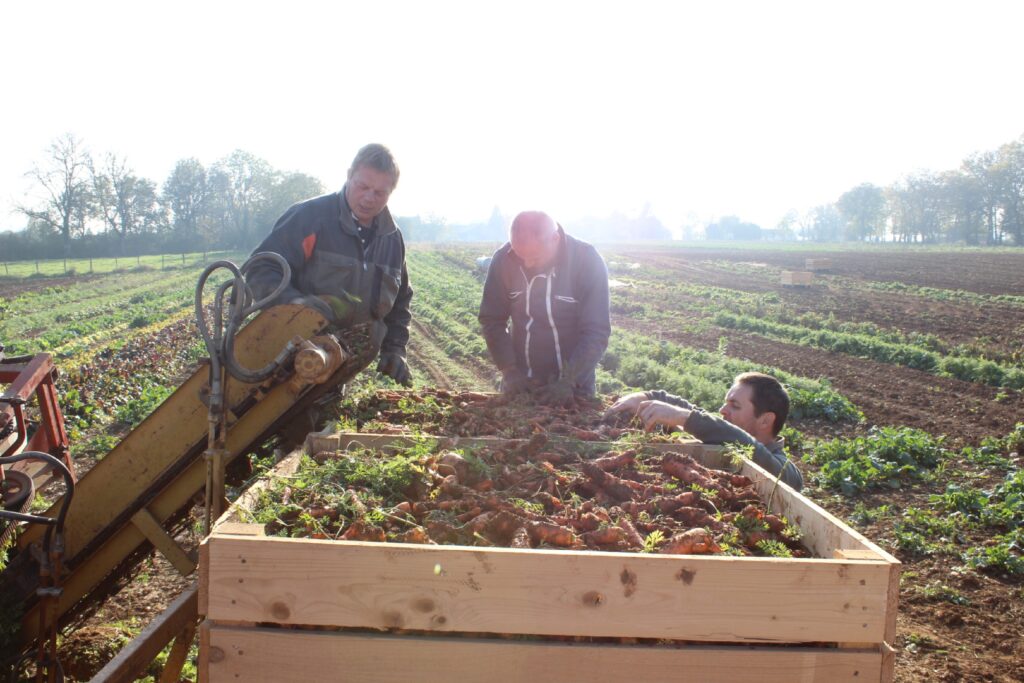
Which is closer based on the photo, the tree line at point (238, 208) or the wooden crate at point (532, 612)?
the wooden crate at point (532, 612)

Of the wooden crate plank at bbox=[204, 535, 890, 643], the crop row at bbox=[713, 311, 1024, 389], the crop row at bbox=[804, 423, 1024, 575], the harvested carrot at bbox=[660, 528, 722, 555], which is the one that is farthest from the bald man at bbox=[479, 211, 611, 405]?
the crop row at bbox=[713, 311, 1024, 389]

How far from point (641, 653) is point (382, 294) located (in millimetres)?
2928

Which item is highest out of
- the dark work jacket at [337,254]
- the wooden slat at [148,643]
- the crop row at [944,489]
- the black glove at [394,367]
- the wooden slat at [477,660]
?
the dark work jacket at [337,254]

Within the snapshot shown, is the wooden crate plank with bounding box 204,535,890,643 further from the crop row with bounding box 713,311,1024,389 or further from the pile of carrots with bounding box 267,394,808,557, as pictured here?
the crop row with bounding box 713,311,1024,389

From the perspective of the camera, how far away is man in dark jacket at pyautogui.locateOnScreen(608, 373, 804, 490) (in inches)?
146

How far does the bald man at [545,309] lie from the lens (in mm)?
4941

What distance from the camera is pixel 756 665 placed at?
214 centimetres

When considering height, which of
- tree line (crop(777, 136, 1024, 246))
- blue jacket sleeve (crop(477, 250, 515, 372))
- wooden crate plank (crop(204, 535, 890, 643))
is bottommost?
wooden crate plank (crop(204, 535, 890, 643))

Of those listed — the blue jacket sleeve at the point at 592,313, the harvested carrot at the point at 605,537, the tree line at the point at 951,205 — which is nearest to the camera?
the harvested carrot at the point at 605,537

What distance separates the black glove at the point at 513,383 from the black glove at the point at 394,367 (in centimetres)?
70

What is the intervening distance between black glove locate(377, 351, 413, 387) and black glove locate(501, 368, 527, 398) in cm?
70

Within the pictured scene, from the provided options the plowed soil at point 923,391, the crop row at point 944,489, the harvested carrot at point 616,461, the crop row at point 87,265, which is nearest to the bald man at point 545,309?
the harvested carrot at point 616,461

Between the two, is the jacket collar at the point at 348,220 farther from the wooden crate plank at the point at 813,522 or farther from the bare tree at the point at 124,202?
the bare tree at the point at 124,202

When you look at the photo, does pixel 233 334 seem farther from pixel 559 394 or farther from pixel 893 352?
pixel 893 352
